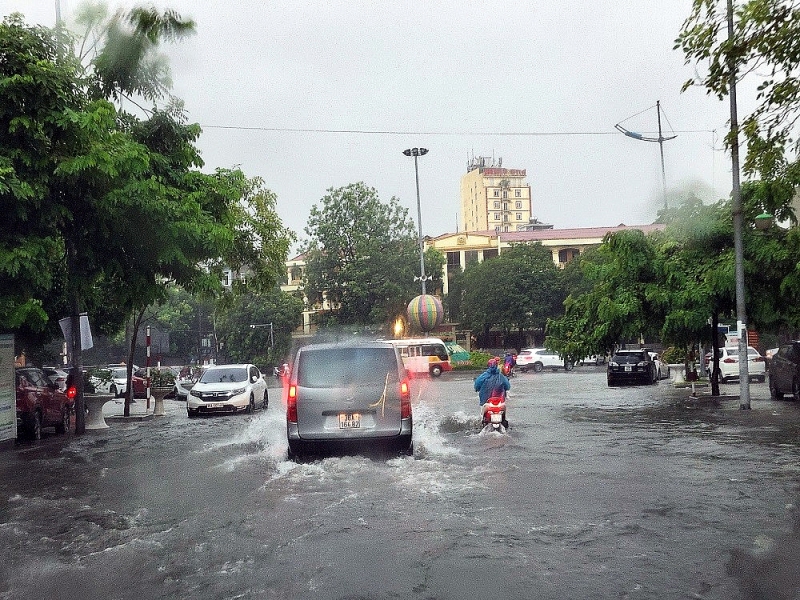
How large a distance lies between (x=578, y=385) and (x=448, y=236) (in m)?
59.7

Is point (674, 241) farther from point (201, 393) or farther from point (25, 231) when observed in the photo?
point (25, 231)

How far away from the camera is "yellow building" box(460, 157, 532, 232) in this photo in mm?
150750

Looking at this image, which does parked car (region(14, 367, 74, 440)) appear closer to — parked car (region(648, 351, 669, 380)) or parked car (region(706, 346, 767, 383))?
parked car (region(706, 346, 767, 383))

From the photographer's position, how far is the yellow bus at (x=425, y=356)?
50188 millimetres

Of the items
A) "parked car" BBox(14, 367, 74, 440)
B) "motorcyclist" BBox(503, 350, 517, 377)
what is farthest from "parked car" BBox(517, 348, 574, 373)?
"parked car" BBox(14, 367, 74, 440)

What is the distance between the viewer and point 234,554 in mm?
7078

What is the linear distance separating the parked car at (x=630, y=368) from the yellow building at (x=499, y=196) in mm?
112436

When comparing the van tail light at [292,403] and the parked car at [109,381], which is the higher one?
the van tail light at [292,403]

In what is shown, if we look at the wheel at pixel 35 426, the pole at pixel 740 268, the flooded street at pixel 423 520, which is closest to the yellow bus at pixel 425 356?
the pole at pixel 740 268

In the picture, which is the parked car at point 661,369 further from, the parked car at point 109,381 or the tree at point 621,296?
the parked car at point 109,381

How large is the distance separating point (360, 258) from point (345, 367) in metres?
53.3

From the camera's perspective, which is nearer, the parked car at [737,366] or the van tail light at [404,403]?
the van tail light at [404,403]

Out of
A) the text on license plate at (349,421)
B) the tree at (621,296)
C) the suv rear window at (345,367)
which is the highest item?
the tree at (621,296)

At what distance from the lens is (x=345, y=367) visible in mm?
12273
